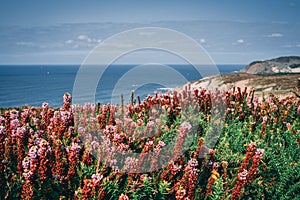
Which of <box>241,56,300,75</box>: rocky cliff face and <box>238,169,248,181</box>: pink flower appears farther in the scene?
<box>241,56,300,75</box>: rocky cliff face

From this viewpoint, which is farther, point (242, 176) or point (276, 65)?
point (276, 65)

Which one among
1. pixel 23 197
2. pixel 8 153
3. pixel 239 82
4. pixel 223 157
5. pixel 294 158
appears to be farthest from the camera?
pixel 239 82

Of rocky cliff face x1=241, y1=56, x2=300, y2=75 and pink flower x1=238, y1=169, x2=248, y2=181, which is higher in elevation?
rocky cliff face x1=241, y1=56, x2=300, y2=75

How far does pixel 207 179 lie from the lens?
12.0 feet

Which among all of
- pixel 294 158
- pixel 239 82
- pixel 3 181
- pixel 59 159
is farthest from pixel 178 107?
pixel 239 82

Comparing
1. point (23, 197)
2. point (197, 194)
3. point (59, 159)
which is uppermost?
point (59, 159)

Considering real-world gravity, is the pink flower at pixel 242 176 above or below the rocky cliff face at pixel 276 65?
below

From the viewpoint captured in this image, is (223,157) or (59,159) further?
(223,157)

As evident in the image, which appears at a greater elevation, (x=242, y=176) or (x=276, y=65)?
(x=276, y=65)

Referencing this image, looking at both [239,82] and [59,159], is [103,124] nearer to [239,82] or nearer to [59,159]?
[59,159]

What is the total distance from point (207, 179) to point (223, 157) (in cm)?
53

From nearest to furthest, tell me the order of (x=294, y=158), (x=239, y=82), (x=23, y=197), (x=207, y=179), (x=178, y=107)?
1. (x=23, y=197)
2. (x=207, y=179)
3. (x=294, y=158)
4. (x=178, y=107)
5. (x=239, y=82)

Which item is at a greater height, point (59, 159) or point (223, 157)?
point (59, 159)

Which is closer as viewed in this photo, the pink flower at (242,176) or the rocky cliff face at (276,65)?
the pink flower at (242,176)
